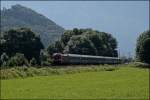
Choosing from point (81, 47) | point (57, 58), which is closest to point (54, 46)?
point (81, 47)

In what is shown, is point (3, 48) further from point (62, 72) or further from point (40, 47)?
point (62, 72)

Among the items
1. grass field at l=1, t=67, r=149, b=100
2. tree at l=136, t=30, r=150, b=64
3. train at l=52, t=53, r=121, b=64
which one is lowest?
grass field at l=1, t=67, r=149, b=100

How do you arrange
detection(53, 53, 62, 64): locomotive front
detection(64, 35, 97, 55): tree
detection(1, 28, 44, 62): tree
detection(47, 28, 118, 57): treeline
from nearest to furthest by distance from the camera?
detection(53, 53, 62, 64): locomotive front, detection(1, 28, 44, 62): tree, detection(64, 35, 97, 55): tree, detection(47, 28, 118, 57): treeline

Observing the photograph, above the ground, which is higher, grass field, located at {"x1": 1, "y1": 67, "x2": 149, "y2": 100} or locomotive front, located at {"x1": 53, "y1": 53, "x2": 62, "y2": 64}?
locomotive front, located at {"x1": 53, "y1": 53, "x2": 62, "y2": 64}

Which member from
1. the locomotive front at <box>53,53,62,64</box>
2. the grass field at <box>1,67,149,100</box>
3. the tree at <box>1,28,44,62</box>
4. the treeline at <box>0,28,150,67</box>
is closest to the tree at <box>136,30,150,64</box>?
the treeline at <box>0,28,150,67</box>

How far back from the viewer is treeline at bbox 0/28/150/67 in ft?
283

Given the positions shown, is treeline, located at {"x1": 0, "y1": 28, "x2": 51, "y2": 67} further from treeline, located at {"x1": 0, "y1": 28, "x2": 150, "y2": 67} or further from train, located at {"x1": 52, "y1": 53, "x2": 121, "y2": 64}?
train, located at {"x1": 52, "y1": 53, "x2": 121, "y2": 64}

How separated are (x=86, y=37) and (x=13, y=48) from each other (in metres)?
28.0

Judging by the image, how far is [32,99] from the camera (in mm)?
21453

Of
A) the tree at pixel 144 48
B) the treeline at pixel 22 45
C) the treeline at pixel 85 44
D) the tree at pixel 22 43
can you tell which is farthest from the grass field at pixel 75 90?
the treeline at pixel 85 44

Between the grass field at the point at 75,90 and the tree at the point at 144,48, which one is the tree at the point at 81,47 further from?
the grass field at the point at 75,90

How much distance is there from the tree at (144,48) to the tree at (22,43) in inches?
1013

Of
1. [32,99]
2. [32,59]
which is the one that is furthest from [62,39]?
[32,99]

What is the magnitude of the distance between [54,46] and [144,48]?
2885 cm
